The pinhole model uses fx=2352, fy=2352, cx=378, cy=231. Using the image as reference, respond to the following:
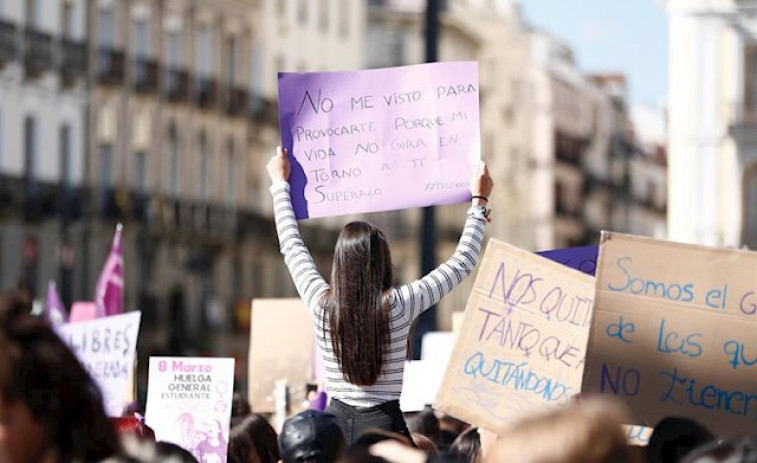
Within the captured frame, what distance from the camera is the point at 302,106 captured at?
8.08m

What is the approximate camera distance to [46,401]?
4.78m

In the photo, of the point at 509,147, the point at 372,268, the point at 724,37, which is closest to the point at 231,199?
the point at 724,37

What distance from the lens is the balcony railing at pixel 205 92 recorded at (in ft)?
186

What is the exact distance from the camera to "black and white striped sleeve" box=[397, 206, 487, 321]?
700 cm

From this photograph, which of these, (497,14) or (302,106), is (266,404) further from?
(497,14)

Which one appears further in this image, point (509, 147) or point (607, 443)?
point (509, 147)

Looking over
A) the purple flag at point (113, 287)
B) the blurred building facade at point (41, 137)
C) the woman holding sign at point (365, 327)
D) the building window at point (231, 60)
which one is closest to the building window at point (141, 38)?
the blurred building facade at point (41, 137)

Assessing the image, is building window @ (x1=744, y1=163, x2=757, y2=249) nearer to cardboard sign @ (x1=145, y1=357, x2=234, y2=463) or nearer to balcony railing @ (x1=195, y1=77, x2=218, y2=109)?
balcony railing @ (x1=195, y1=77, x2=218, y2=109)

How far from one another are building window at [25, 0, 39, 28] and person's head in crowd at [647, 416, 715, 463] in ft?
138

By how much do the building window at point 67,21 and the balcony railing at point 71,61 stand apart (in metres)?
0.26

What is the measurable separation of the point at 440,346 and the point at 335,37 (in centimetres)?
5413

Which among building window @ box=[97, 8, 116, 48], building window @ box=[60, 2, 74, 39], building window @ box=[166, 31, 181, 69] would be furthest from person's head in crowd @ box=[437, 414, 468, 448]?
building window @ box=[166, 31, 181, 69]

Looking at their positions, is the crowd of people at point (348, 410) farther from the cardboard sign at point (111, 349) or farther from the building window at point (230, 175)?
the building window at point (230, 175)

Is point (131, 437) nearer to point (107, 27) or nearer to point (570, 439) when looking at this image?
point (570, 439)
